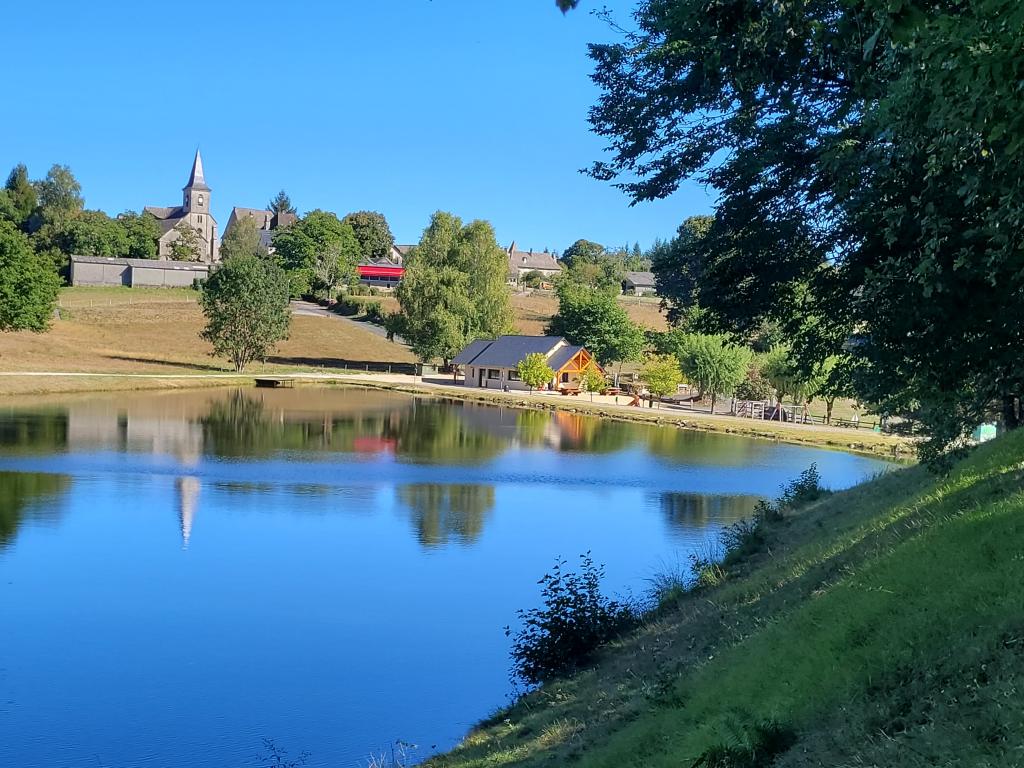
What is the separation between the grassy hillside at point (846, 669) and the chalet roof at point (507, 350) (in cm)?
5971

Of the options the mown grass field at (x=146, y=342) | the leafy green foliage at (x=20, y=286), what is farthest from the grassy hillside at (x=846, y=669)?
the leafy green foliage at (x=20, y=286)

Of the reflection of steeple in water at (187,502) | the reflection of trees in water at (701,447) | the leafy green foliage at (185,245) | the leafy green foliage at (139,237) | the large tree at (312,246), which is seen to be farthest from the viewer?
the leafy green foliage at (185,245)

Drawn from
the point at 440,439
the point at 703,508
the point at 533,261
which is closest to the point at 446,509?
the point at 703,508

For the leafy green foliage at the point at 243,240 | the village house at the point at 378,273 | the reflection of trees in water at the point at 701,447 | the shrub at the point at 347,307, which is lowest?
the reflection of trees in water at the point at 701,447

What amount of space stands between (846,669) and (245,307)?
69905 mm

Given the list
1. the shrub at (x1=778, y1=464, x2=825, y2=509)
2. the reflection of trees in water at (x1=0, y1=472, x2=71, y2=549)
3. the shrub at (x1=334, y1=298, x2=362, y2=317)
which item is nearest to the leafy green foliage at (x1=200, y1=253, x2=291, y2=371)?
the shrub at (x1=334, y1=298, x2=362, y2=317)

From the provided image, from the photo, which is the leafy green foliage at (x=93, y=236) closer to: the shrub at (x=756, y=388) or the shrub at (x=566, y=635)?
the shrub at (x=756, y=388)

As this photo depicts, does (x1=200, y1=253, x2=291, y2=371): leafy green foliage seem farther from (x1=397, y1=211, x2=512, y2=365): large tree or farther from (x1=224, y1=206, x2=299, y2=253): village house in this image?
(x1=224, y1=206, x2=299, y2=253): village house

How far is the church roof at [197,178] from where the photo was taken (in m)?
146

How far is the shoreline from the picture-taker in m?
47.8

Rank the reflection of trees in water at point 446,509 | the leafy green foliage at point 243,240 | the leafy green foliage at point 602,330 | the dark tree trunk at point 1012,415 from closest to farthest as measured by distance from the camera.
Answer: the dark tree trunk at point 1012,415 < the reflection of trees in water at point 446,509 < the leafy green foliage at point 602,330 < the leafy green foliage at point 243,240

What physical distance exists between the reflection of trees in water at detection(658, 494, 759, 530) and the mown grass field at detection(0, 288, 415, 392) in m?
41.2

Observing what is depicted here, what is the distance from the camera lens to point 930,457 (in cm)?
1140

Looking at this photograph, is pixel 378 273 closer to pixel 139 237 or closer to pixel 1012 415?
pixel 139 237
